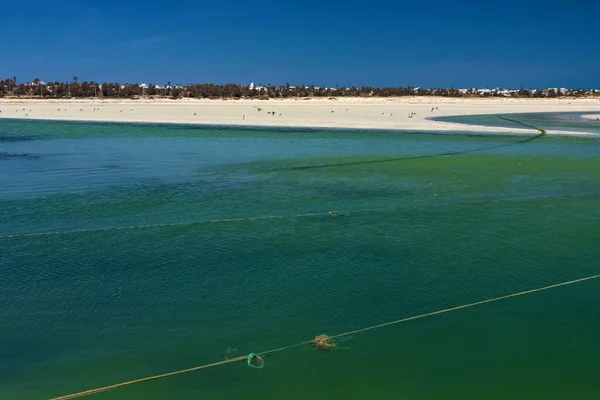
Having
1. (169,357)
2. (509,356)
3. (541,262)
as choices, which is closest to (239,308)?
(169,357)

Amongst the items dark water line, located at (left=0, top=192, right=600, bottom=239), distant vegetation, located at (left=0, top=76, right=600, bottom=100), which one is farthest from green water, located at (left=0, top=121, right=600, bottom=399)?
distant vegetation, located at (left=0, top=76, right=600, bottom=100)

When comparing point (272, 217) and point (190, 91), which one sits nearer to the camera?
point (272, 217)

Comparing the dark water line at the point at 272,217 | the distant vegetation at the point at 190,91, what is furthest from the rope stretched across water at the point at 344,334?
the distant vegetation at the point at 190,91

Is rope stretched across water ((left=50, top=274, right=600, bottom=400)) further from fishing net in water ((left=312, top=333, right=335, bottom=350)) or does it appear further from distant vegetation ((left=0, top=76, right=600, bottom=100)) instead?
distant vegetation ((left=0, top=76, right=600, bottom=100))

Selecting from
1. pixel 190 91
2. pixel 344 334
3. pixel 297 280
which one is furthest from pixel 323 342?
pixel 190 91

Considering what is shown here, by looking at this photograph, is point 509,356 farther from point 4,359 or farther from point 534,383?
point 4,359

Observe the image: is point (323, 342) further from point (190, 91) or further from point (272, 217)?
point (190, 91)

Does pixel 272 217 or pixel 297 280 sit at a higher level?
pixel 272 217

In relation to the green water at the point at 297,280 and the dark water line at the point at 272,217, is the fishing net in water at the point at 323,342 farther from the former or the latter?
the dark water line at the point at 272,217

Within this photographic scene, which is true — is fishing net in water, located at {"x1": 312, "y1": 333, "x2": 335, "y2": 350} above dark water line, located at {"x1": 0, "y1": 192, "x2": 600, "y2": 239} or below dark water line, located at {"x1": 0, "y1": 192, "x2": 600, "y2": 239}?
below
